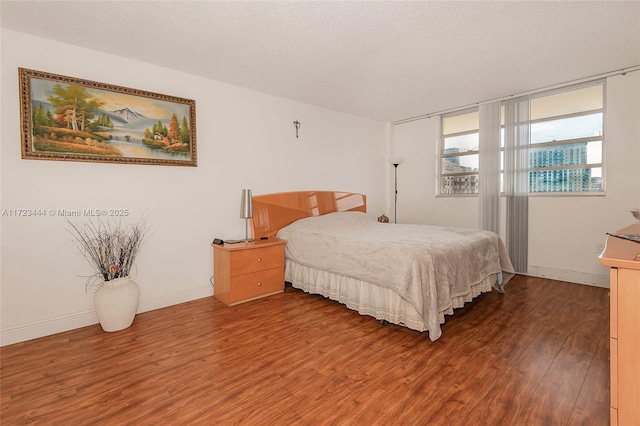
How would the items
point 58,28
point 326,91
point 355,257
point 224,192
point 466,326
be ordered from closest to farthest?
point 58,28
point 466,326
point 355,257
point 224,192
point 326,91

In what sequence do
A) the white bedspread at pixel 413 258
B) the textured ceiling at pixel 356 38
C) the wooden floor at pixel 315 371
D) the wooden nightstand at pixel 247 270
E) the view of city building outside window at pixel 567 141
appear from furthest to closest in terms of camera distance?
1. the view of city building outside window at pixel 567 141
2. the wooden nightstand at pixel 247 270
3. the white bedspread at pixel 413 258
4. the textured ceiling at pixel 356 38
5. the wooden floor at pixel 315 371

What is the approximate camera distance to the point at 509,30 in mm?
2434

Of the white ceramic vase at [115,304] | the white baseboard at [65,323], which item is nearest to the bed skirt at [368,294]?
the white baseboard at [65,323]

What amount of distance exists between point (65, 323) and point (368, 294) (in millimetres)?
2660

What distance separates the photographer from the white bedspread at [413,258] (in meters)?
2.32

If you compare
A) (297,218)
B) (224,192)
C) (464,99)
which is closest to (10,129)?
(224,192)

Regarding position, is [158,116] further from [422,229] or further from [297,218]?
[422,229]

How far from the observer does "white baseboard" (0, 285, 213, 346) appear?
92.7 inches

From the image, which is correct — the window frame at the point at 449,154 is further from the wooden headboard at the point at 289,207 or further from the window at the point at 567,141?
the wooden headboard at the point at 289,207

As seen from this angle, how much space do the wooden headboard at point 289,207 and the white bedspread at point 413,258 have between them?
21 centimetres

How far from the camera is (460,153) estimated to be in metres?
4.81

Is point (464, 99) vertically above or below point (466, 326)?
above

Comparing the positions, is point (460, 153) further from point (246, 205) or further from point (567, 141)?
point (246, 205)

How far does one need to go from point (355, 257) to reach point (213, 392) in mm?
1584
